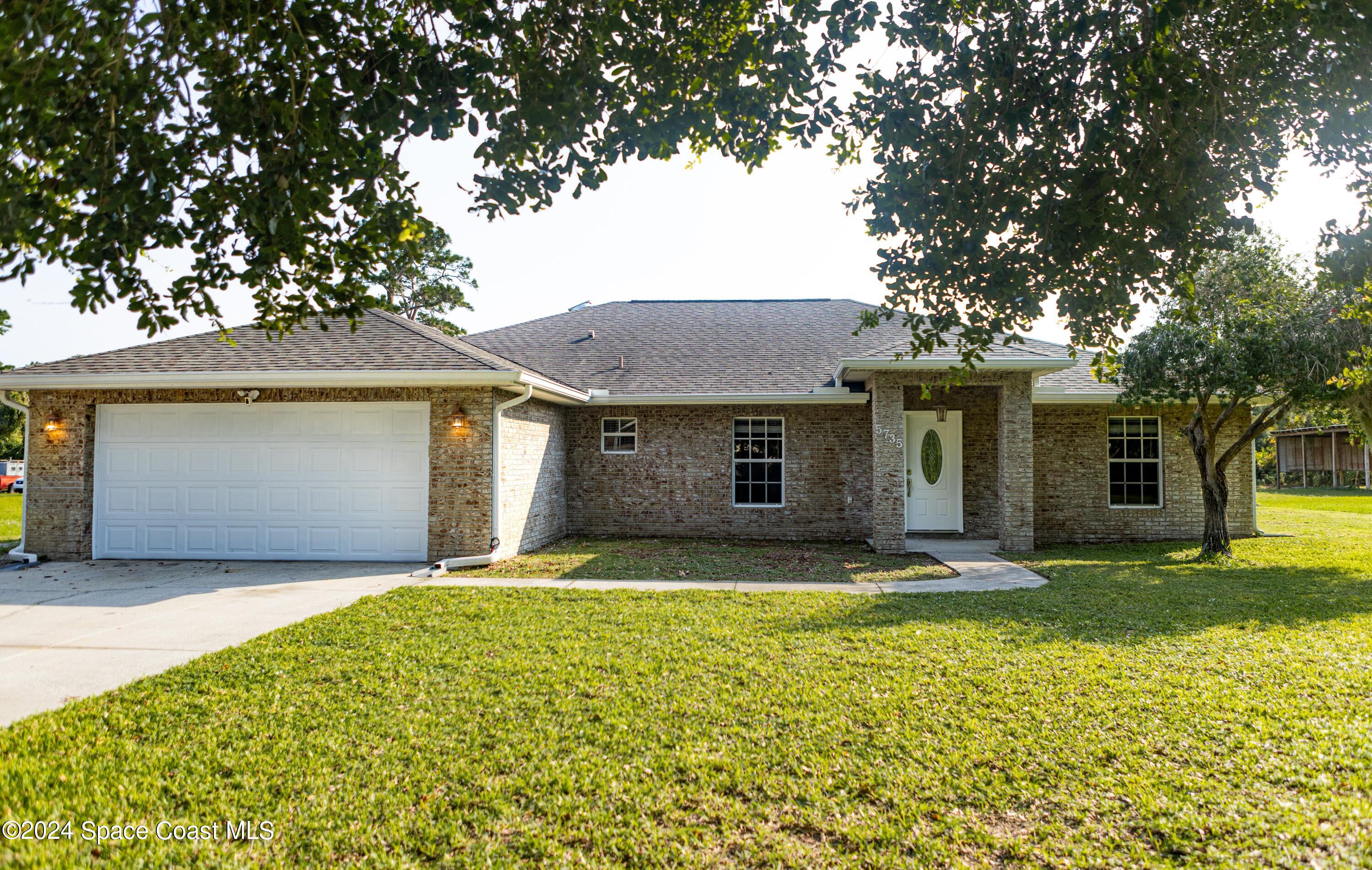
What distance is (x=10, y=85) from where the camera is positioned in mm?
3051

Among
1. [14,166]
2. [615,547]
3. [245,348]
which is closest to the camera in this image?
[14,166]

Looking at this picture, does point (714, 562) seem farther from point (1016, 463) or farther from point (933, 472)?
point (933, 472)

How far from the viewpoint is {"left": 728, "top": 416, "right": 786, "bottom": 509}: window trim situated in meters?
13.8

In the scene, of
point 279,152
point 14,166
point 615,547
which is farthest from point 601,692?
point 615,547

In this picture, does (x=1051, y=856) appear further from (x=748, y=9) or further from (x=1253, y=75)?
(x=748, y=9)

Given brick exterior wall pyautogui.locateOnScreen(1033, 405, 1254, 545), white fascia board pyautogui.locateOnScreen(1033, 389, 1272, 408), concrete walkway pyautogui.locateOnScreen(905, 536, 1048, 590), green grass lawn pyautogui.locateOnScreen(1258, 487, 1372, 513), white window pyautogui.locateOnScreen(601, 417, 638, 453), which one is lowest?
concrete walkway pyautogui.locateOnScreen(905, 536, 1048, 590)

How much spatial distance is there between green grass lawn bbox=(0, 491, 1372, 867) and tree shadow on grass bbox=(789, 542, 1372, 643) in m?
0.13

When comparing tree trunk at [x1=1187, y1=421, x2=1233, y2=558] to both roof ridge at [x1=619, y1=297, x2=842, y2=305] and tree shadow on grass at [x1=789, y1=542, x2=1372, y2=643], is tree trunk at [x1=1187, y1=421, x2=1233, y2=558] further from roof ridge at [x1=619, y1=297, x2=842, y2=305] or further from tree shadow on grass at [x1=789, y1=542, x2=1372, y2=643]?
roof ridge at [x1=619, y1=297, x2=842, y2=305]

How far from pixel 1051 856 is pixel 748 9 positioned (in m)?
5.28

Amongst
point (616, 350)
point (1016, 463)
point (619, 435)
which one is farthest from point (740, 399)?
point (1016, 463)

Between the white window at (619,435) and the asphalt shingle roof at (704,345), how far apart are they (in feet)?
2.11

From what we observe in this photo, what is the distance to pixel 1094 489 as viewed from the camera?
44.6 ft

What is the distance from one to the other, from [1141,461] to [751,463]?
7174 mm

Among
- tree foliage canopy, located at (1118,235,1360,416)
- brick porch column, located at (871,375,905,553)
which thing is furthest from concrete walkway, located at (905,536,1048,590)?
tree foliage canopy, located at (1118,235,1360,416)
